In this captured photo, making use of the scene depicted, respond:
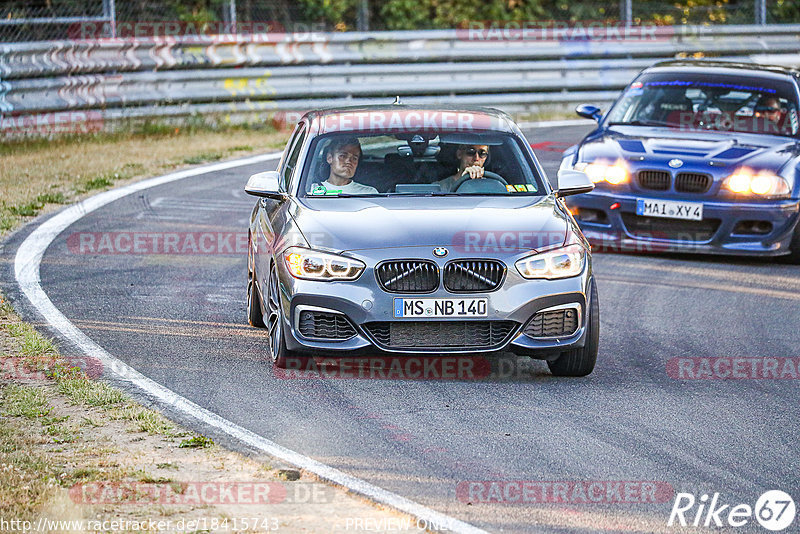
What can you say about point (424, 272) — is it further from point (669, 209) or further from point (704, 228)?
point (704, 228)

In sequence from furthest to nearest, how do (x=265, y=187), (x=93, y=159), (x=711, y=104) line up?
(x=93, y=159) → (x=711, y=104) → (x=265, y=187)

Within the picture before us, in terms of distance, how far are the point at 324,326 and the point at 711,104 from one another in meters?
6.75

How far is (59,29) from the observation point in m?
20.5

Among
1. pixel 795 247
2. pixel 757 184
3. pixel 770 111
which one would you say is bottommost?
pixel 795 247

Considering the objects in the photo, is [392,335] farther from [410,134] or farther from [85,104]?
[85,104]

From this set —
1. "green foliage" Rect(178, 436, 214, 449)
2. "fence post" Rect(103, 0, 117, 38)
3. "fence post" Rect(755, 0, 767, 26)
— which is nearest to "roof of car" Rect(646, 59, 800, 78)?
"green foliage" Rect(178, 436, 214, 449)

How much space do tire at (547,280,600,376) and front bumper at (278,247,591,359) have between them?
0.12 meters

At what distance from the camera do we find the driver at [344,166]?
8.16 meters

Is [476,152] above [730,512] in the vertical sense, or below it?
above

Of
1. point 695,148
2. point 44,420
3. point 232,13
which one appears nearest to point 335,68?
point 232,13

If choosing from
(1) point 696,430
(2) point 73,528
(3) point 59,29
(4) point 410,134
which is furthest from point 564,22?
(2) point 73,528

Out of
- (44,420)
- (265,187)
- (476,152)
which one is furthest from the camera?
(476,152)

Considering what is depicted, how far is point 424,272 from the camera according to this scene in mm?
7109

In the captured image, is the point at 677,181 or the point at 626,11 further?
the point at 626,11
